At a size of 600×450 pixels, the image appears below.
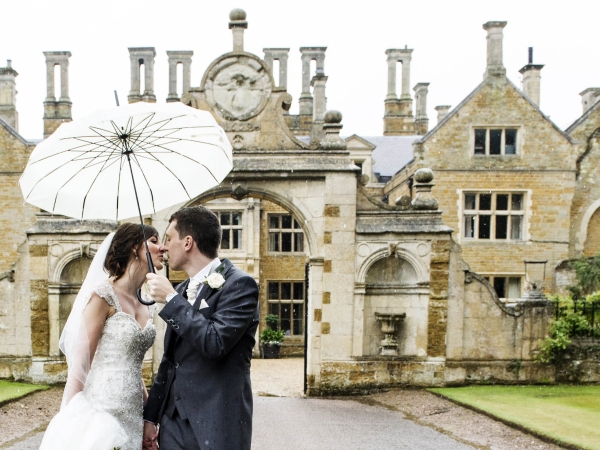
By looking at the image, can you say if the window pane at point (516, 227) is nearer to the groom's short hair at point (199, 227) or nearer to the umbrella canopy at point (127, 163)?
the umbrella canopy at point (127, 163)

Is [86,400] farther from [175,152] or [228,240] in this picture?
[228,240]

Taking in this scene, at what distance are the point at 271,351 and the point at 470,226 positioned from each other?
8.19 metres

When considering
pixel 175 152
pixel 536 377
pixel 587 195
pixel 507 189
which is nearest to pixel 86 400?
pixel 175 152

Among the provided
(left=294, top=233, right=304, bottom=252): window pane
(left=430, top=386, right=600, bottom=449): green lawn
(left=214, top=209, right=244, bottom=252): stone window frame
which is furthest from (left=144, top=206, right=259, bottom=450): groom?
(left=294, top=233, right=304, bottom=252): window pane

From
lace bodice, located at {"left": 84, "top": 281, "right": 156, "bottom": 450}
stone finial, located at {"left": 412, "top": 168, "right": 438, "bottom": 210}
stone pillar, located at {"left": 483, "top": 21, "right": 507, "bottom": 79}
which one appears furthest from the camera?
stone pillar, located at {"left": 483, "top": 21, "right": 507, "bottom": 79}

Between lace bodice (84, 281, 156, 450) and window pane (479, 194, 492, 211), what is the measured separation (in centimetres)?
1796

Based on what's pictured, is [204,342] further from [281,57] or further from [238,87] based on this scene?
[281,57]

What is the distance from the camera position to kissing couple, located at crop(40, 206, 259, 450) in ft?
9.89

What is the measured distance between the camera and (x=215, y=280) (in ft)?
10.1

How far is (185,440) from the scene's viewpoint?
3.04 metres

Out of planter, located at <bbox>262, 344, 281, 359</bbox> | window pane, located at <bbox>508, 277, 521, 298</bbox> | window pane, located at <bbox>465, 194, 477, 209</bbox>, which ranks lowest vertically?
planter, located at <bbox>262, 344, 281, 359</bbox>

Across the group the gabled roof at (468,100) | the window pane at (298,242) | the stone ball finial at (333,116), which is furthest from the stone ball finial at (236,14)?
the window pane at (298,242)

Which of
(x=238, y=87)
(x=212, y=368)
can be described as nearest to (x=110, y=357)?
(x=212, y=368)

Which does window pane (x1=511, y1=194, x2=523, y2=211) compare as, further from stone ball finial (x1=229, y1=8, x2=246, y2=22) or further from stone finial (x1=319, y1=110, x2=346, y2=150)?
stone ball finial (x1=229, y1=8, x2=246, y2=22)
